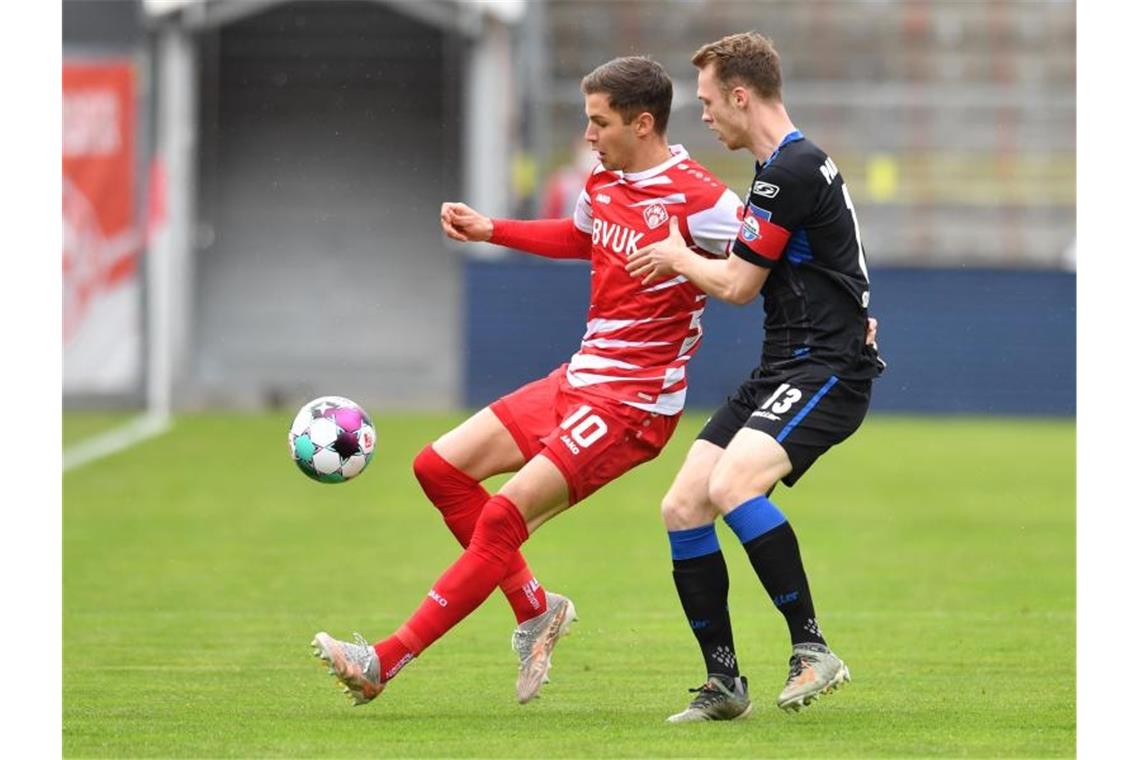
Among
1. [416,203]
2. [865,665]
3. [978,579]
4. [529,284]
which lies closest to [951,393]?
[529,284]

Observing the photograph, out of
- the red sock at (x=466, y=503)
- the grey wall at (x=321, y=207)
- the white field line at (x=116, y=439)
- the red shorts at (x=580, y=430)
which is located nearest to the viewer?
the red shorts at (x=580, y=430)

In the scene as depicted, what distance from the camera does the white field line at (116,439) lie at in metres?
17.0

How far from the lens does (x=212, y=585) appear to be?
9.99 meters

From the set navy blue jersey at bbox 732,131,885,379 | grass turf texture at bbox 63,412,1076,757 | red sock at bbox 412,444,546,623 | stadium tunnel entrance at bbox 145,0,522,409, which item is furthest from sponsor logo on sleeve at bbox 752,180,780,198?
stadium tunnel entrance at bbox 145,0,522,409

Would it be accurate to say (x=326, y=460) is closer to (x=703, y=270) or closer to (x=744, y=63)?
(x=703, y=270)

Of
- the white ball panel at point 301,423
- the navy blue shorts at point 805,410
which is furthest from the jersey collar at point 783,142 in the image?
the white ball panel at point 301,423

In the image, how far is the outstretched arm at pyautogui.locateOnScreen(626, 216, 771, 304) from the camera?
619 cm

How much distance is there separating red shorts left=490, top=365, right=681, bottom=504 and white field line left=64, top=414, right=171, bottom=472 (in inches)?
387

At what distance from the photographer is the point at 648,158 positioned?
21.9ft

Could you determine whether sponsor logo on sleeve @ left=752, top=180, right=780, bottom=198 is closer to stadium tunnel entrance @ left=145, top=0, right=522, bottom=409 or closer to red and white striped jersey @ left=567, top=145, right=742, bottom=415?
red and white striped jersey @ left=567, top=145, right=742, bottom=415

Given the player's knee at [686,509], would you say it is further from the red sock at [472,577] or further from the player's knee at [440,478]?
the player's knee at [440,478]

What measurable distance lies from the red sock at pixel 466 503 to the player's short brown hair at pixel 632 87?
51.8 inches

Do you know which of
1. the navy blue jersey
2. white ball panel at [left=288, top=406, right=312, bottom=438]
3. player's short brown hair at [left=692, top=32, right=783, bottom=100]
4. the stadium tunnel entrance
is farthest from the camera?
the stadium tunnel entrance

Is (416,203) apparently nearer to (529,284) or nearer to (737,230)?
(529,284)
